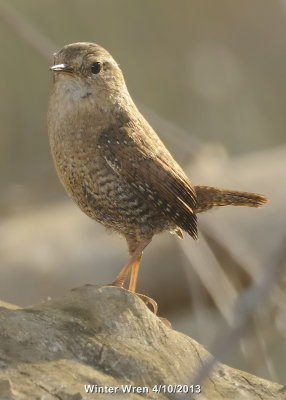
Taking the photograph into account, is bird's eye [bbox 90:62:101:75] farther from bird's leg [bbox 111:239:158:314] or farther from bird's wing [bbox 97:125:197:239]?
bird's leg [bbox 111:239:158:314]

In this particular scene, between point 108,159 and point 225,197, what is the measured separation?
605 millimetres

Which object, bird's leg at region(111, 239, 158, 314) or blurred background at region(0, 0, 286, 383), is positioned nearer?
bird's leg at region(111, 239, 158, 314)

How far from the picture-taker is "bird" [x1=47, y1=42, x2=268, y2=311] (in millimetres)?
3719

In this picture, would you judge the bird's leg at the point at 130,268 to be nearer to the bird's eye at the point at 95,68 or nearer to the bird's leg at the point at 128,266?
the bird's leg at the point at 128,266

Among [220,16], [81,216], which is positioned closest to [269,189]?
Answer: [81,216]

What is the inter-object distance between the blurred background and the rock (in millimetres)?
747

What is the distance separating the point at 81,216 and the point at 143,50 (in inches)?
176

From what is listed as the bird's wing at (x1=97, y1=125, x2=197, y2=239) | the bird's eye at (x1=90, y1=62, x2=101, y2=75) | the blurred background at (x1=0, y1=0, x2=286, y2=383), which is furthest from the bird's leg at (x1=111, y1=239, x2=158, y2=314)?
the bird's eye at (x1=90, y1=62, x2=101, y2=75)

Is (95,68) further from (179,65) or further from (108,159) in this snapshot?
(179,65)

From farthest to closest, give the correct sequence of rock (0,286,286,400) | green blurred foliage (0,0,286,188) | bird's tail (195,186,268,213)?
green blurred foliage (0,0,286,188) → bird's tail (195,186,268,213) → rock (0,286,286,400)

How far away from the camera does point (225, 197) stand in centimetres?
404

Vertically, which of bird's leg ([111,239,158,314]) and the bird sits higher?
the bird

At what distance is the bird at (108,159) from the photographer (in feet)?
12.2

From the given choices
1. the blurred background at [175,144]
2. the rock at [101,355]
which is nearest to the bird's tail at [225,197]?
the blurred background at [175,144]
